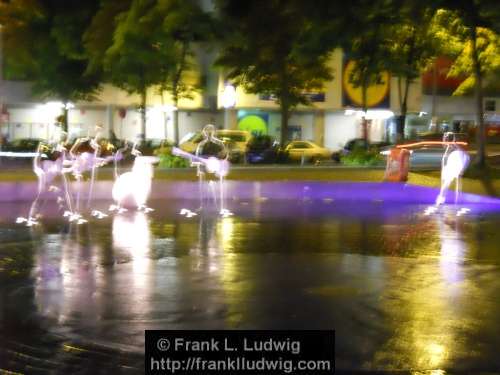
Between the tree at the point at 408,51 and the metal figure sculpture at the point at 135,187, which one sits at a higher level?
the tree at the point at 408,51

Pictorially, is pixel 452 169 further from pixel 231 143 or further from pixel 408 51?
pixel 231 143

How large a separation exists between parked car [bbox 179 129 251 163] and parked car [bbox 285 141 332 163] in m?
2.21

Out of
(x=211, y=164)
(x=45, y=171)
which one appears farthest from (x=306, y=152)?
(x=45, y=171)

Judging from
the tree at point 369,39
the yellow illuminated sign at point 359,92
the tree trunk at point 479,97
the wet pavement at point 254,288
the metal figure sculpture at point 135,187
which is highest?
the tree at point 369,39

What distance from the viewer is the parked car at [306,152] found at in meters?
40.2

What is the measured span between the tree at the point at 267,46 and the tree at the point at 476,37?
506 centimetres

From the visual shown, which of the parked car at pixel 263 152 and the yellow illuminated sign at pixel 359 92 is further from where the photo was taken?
the yellow illuminated sign at pixel 359 92

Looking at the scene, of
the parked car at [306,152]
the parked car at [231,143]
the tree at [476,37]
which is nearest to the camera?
the tree at [476,37]

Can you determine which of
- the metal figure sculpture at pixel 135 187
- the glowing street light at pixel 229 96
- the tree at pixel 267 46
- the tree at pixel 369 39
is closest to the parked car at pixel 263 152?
the tree at pixel 267 46

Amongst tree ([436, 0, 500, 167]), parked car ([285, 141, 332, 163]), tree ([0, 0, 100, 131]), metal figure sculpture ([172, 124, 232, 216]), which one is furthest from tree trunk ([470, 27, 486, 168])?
tree ([0, 0, 100, 131])

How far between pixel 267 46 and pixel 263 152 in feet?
16.7

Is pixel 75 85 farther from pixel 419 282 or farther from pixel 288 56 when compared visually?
pixel 419 282

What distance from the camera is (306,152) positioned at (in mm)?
40812

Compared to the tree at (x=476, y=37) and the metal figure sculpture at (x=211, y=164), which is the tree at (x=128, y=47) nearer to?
the tree at (x=476, y=37)
